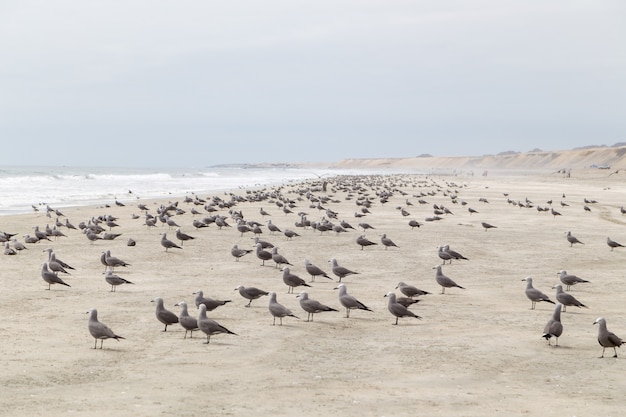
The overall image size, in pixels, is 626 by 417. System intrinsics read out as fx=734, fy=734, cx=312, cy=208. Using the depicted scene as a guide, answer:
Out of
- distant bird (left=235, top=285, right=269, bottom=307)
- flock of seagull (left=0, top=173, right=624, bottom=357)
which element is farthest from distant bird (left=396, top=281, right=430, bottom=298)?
distant bird (left=235, top=285, right=269, bottom=307)

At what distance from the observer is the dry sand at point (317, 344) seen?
9.57m

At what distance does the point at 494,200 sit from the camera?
182 ft

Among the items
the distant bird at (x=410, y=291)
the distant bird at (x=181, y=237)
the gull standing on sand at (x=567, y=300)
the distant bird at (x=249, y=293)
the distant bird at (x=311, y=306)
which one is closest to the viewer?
the distant bird at (x=311, y=306)

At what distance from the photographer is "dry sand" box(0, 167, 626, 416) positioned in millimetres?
9570

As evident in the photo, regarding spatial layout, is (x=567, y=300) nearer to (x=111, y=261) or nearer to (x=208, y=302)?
(x=208, y=302)

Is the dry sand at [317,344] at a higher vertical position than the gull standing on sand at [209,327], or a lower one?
lower

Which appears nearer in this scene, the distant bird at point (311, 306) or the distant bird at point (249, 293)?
the distant bird at point (311, 306)

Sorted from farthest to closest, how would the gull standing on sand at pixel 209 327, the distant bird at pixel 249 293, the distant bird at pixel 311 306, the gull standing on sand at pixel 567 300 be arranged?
the distant bird at pixel 249 293 < the gull standing on sand at pixel 567 300 < the distant bird at pixel 311 306 < the gull standing on sand at pixel 209 327

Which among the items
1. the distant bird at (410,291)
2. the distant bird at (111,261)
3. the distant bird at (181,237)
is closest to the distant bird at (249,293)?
the distant bird at (410,291)

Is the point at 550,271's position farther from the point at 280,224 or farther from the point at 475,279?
the point at 280,224

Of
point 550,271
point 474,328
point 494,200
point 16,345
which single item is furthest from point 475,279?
point 494,200

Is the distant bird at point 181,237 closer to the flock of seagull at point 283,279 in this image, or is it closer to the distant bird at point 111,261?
the flock of seagull at point 283,279

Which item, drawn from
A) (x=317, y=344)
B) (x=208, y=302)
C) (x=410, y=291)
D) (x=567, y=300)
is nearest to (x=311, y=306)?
(x=317, y=344)

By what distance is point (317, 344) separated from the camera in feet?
42.1
